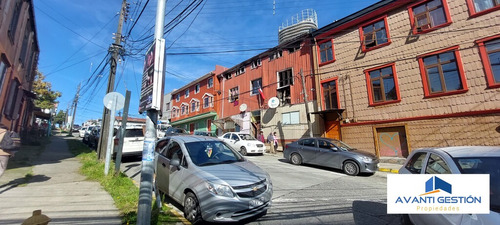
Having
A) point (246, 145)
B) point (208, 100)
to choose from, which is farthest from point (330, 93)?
point (208, 100)

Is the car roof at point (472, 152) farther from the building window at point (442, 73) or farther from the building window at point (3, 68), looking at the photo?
the building window at point (3, 68)

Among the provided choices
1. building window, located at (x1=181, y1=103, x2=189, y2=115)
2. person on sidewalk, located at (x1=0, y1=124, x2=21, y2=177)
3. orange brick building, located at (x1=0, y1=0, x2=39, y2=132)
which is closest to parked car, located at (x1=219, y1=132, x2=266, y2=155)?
person on sidewalk, located at (x1=0, y1=124, x2=21, y2=177)

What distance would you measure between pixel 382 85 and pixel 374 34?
3.63m

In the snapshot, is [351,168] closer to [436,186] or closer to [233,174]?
[436,186]

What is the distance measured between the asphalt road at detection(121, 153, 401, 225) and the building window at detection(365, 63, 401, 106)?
678cm

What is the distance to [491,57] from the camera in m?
9.82

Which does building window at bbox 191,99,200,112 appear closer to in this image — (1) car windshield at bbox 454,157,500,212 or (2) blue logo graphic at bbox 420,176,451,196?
(2) blue logo graphic at bbox 420,176,451,196

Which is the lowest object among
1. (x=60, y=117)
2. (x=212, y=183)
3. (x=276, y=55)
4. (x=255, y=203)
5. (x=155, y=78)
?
(x=255, y=203)

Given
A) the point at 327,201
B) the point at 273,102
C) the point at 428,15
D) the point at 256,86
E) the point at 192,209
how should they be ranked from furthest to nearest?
the point at 256,86
the point at 273,102
the point at 428,15
the point at 327,201
the point at 192,209

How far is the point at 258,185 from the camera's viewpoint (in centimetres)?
393

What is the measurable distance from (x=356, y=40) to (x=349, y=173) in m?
10.3

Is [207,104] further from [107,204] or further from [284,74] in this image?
[107,204]

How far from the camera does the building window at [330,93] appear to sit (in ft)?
49.0

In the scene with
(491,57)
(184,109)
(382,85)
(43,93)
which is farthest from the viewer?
(184,109)
